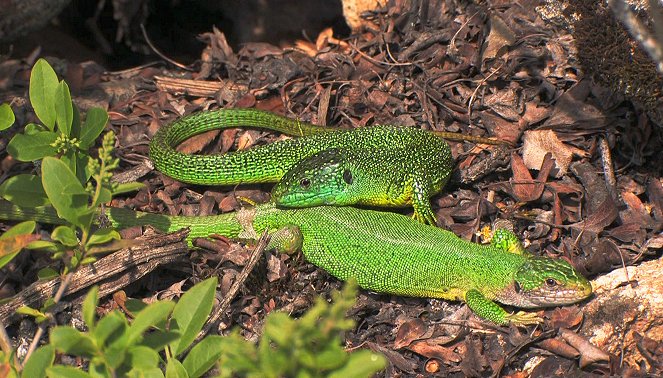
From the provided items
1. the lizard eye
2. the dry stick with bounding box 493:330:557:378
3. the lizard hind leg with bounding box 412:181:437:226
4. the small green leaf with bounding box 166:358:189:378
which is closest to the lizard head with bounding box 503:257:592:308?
the dry stick with bounding box 493:330:557:378

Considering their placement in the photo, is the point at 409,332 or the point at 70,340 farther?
the point at 409,332

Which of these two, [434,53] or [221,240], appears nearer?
[221,240]

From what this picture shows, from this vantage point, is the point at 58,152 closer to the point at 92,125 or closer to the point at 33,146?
the point at 33,146

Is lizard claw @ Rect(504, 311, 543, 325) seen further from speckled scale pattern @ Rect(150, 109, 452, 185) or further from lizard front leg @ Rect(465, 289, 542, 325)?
speckled scale pattern @ Rect(150, 109, 452, 185)

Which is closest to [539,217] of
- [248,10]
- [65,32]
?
[248,10]

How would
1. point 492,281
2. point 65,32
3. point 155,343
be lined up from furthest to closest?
1. point 65,32
2. point 492,281
3. point 155,343

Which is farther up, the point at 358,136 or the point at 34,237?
the point at 34,237

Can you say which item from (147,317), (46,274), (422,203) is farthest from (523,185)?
(147,317)

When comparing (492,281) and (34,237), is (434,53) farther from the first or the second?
(34,237)
